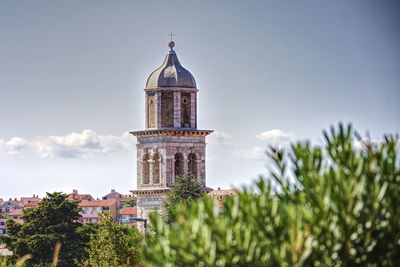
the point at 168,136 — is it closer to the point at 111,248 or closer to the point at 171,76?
the point at 171,76

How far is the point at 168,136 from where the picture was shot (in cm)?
5078

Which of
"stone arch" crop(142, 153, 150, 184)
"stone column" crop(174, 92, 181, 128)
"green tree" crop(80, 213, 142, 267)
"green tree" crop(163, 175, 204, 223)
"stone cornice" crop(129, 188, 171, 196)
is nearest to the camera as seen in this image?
"green tree" crop(80, 213, 142, 267)

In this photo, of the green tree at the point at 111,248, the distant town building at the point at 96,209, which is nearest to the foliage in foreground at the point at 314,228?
the green tree at the point at 111,248

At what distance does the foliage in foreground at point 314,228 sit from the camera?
441 inches

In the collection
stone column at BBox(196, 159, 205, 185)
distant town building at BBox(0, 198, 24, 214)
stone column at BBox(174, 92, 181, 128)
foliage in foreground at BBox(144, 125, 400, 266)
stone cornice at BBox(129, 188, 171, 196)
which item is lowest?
foliage in foreground at BBox(144, 125, 400, 266)

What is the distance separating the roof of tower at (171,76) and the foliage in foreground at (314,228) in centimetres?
3925

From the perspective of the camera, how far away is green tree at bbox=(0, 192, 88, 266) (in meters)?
52.6

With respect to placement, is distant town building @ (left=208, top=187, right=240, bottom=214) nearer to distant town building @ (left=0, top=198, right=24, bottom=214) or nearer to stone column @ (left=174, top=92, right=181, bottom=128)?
stone column @ (left=174, top=92, right=181, bottom=128)

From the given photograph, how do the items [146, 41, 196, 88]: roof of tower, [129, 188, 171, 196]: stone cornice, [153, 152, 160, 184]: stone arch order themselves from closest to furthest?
[129, 188, 171, 196]: stone cornice < [146, 41, 196, 88]: roof of tower < [153, 152, 160, 184]: stone arch

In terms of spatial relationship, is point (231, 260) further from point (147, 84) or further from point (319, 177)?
point (147, 84)

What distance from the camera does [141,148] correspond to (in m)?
52.0

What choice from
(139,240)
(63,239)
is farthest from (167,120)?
(139,240)

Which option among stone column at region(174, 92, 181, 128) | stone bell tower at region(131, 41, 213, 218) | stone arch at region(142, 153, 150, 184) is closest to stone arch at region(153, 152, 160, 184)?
stone bell tower at region(131, 41, 213, 218)

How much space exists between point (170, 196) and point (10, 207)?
126 metres
